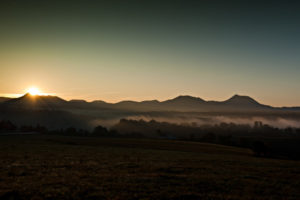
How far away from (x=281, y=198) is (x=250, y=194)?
6.34ft

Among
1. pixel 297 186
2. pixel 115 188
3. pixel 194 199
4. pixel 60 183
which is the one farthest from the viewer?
pixel 297 186

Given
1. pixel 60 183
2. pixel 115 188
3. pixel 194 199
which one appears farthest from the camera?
pixel 60 183

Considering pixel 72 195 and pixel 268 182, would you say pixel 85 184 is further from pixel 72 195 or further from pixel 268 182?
pixel 268 182

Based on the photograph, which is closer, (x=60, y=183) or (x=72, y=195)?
(x=72, y=195)

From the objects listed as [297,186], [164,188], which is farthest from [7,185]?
[297,186]

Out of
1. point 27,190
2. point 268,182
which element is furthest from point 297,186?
point 27,190

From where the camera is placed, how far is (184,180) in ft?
63.3

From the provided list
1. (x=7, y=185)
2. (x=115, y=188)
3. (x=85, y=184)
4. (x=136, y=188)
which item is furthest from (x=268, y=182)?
(x=7, y=185)

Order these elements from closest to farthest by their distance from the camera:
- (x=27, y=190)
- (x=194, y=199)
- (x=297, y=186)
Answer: (x=194, y=199)
(x=27, y=190)
(x=297, y=186)

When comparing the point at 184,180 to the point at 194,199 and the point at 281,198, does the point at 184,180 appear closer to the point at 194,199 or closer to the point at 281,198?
the point at 194,199

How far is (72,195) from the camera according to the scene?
554 inches

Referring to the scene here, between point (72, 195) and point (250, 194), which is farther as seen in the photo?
point (250, 194)

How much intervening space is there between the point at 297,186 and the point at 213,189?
8.25 metres

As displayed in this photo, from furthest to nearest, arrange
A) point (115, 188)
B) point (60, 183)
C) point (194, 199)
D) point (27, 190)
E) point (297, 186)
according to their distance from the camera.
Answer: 1. point (297, 186)
2. point (60, 183)
3. point (115, 188)
4. point (27, 190)
5. point (194, 199)
